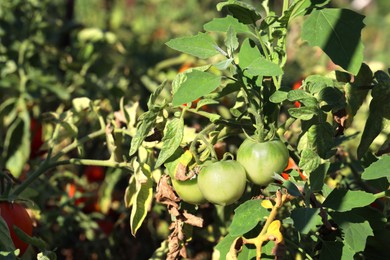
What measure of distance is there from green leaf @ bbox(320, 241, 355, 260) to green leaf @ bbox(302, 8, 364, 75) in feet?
0.69

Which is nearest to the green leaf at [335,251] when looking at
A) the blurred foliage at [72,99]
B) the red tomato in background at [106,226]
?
the blurred foliage at [72,99]

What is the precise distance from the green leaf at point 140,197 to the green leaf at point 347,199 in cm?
30

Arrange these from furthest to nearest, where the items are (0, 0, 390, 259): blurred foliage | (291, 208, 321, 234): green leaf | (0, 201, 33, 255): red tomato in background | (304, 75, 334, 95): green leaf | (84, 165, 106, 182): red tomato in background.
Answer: (84, 165, 106, 182): red tomato in background, (0, 0, 390, 259): blurred foliage, (0, 201, 33, 255): red tomato in background, (304, 75, 334, 95): green leaf, (291, 208, 321, 234): green leaf

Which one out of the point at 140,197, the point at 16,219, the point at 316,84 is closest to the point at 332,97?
the point at 316,84

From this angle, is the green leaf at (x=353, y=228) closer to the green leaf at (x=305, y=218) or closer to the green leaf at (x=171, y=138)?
the green leaf at (x=305, y=218)

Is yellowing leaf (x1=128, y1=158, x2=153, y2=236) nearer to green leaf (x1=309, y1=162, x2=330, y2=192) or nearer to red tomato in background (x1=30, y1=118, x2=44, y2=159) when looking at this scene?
green leaf (x1=309, y1=162, x2=330, y2=192)

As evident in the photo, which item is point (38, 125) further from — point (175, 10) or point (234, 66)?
point (175, 10)

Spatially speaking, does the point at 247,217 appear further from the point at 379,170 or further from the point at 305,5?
the point at 305,5

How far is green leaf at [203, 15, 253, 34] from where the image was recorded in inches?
36.7

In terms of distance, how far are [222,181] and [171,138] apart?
0.33ft

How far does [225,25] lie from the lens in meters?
0.94

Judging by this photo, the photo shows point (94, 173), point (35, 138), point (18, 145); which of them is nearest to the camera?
point (18, 145)

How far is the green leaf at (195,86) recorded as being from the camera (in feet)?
2.71

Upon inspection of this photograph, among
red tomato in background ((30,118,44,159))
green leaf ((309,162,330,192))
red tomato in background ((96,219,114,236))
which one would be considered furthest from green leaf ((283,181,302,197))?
red tomato in background ((30,118,44,159))
